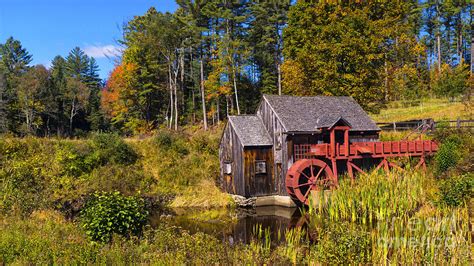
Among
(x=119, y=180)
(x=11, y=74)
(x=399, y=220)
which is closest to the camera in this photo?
(x=399, y=220)

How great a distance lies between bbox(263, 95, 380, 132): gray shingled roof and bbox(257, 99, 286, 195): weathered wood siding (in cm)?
51

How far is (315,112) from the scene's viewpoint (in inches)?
957

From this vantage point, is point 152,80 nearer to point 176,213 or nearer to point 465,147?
point 176,213

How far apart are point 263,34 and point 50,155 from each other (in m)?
28.3

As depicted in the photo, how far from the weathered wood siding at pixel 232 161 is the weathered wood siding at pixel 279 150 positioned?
2133 millimetres

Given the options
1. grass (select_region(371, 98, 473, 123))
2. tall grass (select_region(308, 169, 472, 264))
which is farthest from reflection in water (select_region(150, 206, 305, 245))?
grass (select_region(371, 98, 473, 123))

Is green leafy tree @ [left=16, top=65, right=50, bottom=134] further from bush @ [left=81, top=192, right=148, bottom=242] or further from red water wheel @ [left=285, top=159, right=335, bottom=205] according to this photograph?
bush @ [left=81, top=192, right=148, bottom=242]

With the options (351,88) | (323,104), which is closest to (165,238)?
(323,104)

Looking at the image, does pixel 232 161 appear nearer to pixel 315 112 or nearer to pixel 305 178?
pixel 305 178

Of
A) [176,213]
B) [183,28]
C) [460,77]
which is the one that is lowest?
[176,213]

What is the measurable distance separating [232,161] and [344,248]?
1526 centimetres

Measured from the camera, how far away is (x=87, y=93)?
163ft

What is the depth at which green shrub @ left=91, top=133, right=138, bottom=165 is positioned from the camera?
27.2m

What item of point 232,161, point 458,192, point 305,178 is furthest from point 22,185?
point 458,192
